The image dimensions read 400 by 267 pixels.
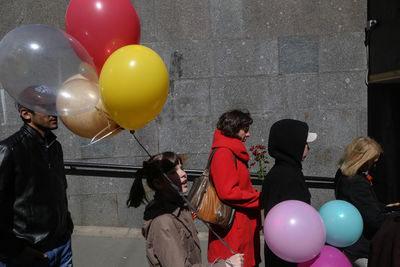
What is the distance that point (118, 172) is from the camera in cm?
498

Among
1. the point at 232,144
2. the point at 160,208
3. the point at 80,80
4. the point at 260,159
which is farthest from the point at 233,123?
the point at 260,159

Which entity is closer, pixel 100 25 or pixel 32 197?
pixel 32 197

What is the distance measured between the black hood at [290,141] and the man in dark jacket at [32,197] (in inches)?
60.6

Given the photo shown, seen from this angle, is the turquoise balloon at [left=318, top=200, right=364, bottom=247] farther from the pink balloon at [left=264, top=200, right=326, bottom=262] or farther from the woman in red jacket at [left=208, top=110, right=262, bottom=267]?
the woman in red jacket at [left=208, top=110, right=262, bottom=267]

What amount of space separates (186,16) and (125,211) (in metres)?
2.93

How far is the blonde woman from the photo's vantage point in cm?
270

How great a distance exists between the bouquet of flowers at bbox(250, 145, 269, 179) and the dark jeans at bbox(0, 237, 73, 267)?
2876 mm

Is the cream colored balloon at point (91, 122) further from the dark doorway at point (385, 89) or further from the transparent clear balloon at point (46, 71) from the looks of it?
the dark doorway at point (385, 89)

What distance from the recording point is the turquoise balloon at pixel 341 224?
7.82 feet

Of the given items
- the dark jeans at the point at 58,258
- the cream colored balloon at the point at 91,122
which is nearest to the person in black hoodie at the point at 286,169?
the cream colored balloon at the point at 91,122

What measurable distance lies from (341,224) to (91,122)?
183 cm

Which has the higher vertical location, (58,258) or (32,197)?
(32,197)

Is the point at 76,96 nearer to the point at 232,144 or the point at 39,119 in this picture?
→ the point at 39,119

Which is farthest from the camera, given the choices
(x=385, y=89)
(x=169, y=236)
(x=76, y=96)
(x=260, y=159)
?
(x=385, y=89)
